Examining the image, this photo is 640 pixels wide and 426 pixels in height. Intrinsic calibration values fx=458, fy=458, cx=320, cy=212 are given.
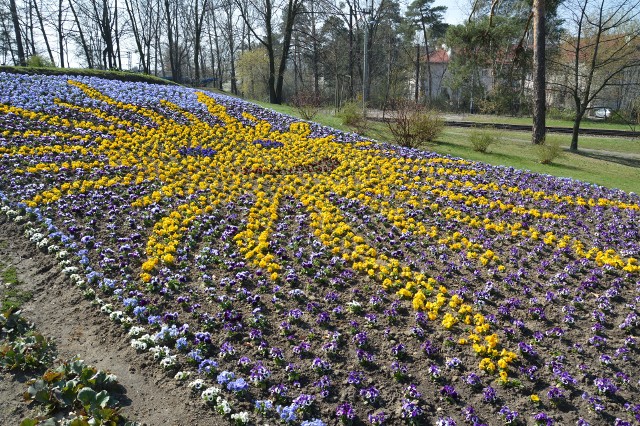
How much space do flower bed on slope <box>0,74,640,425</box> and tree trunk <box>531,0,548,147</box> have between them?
24.4 ft

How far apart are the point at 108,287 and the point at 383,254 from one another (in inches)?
147

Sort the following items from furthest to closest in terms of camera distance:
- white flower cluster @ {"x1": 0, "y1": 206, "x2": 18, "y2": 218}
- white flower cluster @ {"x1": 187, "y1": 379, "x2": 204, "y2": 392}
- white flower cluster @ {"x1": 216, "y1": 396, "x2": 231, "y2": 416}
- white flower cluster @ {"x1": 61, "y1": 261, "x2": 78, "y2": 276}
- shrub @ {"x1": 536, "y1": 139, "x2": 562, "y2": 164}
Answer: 1. shrub @ {"x1": 536, "y1": 139, "x2": 562, "y2": 164}
2. white flower cluster @ {"x1": 0, "y1": 206, "x2": 18, "y2": 218}
3. white flower cluster @ {"x1": 61, "y1": 261, "x2": 78, "y2": 276}
4. white flower cluster @ {"x1": 187, "y1": 379, "x2": 204, "y2": 392}
5. white flower cluster @ {"x1": 216, "y1": 396, "x2": 231, "y2": 416}

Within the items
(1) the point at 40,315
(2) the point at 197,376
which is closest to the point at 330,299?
(2) the point at 197,376

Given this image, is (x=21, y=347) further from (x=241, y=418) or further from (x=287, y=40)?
(x=287, y=40)

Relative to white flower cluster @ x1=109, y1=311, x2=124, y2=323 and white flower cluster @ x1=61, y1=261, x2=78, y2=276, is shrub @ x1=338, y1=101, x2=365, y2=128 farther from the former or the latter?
white flower cluster @ x1=109, y1=311, x2=124, y2=323

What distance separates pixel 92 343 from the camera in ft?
16.4

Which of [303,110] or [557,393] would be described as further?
[303,110]

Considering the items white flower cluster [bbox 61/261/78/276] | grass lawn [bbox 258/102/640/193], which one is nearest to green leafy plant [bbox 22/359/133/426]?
white flower cluster [bbox 61/261/78/276]

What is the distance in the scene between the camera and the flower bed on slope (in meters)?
4.34

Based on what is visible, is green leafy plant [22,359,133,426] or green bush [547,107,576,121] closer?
green leafy plant [22,359,133,426]

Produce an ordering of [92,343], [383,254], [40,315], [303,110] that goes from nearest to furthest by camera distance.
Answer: [92,343] < [40,315] < [383,254] < [303,110]

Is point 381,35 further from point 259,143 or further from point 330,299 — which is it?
point 330,299

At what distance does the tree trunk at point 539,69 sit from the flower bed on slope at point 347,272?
7.45m

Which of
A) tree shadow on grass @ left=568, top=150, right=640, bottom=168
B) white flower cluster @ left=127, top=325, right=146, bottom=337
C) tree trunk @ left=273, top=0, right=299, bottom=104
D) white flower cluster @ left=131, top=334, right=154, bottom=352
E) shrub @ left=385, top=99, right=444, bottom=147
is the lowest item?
white flower cluster @ left=131, top=334, right=154, bottom=352
